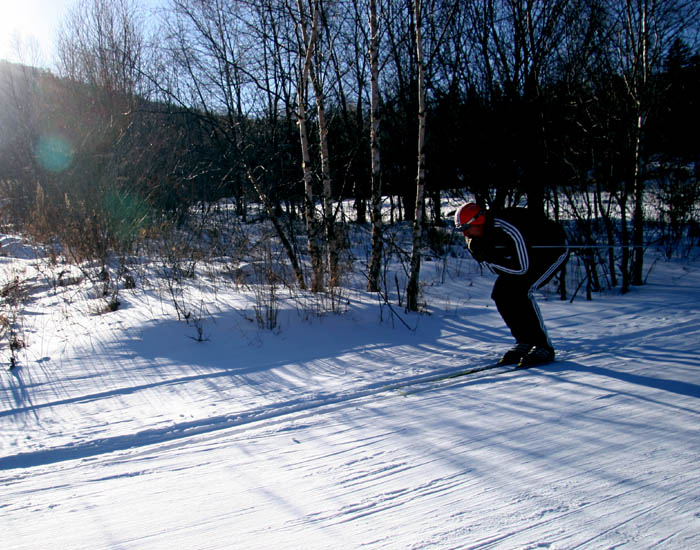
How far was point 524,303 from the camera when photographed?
15.0ft

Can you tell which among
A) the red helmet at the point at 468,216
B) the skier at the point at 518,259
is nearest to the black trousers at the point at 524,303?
the skier at the point at 518,259

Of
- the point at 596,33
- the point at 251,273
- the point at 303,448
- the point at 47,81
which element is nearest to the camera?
the point at 303,448

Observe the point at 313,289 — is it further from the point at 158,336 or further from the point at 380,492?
the point at 380,492

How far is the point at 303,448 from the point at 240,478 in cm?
46

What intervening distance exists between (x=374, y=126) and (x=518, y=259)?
10.7 feet

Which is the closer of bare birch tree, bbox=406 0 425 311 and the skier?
the skier

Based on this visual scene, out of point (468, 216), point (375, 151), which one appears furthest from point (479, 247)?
point (375, 151)

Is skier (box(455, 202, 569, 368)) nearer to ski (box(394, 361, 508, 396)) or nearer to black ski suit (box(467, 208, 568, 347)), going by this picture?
black ski suit (box(467, 208, 568, 347))

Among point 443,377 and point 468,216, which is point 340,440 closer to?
point 443,377

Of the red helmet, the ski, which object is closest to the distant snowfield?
the ski

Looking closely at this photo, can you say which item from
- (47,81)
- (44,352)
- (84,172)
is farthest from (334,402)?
(47,81)

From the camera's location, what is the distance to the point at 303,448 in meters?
2.94

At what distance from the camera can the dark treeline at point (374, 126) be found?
766 centimetres

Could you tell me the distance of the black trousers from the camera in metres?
4.46
